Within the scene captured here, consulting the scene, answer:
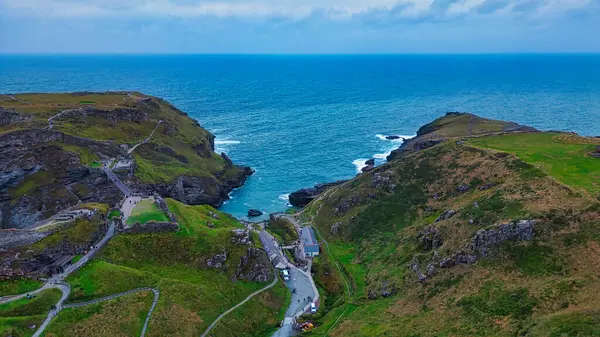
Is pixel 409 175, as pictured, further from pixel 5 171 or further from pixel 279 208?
pixel 5 171

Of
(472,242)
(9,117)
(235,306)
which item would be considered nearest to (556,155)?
(472,242)

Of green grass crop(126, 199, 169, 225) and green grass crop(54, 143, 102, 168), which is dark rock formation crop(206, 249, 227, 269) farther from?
green grass crop(54, 143, 102, 168)

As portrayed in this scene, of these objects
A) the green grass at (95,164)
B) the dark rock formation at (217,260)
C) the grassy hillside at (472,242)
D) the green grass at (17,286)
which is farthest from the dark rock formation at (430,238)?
the green grass at (95,164)

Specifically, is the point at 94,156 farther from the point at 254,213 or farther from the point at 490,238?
the point at 490,238

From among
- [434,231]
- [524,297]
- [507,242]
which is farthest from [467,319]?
[434,231]

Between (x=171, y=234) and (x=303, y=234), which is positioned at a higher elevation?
(x=171, y=234)

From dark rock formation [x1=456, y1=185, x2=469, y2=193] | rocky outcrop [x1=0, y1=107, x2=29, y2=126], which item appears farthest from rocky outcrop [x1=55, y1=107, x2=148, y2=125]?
dark rock formation [x1=456, y1=185, x2=469, y2=193]
